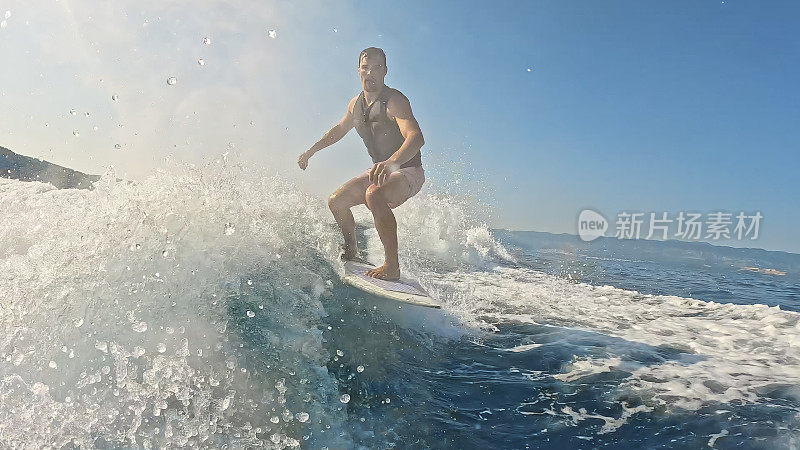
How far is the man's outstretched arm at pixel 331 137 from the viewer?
620 cm

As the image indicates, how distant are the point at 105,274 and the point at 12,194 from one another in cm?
936

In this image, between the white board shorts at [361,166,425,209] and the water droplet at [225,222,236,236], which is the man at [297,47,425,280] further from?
the water droplet at [225,222,236,236]

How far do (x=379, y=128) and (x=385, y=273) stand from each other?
5.85 ft

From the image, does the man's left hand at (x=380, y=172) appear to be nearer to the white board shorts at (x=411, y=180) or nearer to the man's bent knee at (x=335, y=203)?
the white board shorts at (x=411, y=180)

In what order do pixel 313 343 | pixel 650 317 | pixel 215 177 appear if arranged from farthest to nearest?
pixel 650 317 → pixel 215 177 → pixel 313 343

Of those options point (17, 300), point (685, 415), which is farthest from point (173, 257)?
point (685, 415)

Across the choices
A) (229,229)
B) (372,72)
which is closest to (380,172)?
(372,72)

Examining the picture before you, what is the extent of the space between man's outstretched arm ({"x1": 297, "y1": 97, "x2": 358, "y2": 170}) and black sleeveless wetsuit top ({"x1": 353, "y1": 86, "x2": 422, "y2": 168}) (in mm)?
367

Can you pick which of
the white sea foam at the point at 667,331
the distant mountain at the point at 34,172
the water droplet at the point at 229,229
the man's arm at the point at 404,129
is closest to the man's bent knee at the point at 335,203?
the man's arm at the point at 404,129

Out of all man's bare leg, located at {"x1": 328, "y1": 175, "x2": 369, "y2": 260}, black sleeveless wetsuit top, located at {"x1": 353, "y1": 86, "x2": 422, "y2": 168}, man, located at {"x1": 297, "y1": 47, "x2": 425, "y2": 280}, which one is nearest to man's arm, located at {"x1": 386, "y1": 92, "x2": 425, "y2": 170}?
man, located at {"x1": 297, "y1": 47, "x2": 425, "y2": 280}

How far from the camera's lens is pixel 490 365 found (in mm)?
5043

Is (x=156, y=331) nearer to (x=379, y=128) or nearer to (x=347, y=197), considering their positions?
(x=347, y=197)

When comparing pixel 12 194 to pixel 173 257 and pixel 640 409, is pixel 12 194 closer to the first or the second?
pixel 173 257

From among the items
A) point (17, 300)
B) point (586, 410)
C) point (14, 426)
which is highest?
point (17, 300)
